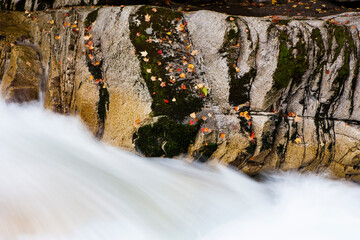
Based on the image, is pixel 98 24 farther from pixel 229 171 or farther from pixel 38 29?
pixel 229 171

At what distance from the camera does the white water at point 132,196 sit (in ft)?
11.4

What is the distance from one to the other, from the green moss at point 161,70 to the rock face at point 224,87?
17 millimetres

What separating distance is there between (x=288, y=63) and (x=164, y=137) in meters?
2.41

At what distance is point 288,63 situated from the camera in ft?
13.1

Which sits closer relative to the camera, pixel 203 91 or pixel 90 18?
pixel 203 91

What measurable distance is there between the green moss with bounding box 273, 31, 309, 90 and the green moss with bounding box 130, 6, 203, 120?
4.56 ft

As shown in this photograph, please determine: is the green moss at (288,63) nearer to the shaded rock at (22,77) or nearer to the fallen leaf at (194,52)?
the fallen leaf at (194,52)

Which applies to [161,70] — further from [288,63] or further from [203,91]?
[288,63]

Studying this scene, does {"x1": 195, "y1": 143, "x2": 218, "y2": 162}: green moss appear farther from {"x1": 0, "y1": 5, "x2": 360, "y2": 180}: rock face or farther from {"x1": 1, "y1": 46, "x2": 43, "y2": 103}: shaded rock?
{"x1": 1, "y1": 46, "x2": 43, "y2": 103}: shaded rock

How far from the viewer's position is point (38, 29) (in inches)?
204

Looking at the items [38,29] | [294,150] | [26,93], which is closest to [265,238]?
[294,150]

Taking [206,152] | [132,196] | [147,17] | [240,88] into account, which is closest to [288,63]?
[240,88]

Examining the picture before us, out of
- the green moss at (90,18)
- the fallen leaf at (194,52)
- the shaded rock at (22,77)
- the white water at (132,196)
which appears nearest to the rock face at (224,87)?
the fallen leaf at (194,52)

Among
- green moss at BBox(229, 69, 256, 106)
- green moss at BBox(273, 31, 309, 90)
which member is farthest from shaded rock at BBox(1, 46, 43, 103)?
green moss at BBox(273, 31, 309, 90)
